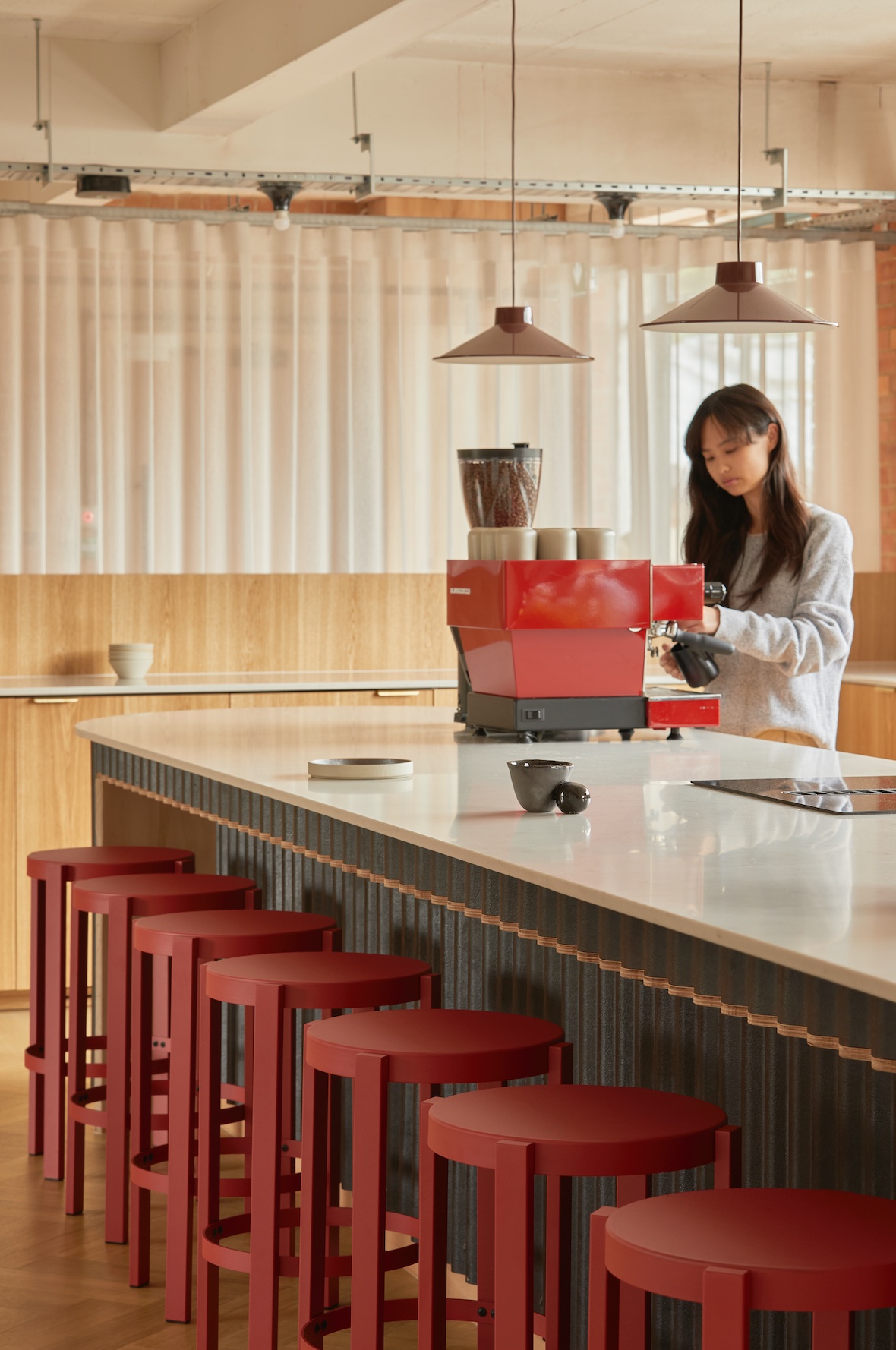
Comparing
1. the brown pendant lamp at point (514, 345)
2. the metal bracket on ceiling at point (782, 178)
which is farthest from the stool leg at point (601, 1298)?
the metal bracket on ceiling at point (782, 178)

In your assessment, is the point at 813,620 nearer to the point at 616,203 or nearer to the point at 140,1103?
the point at 140,1103

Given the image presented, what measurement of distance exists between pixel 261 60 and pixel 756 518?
6.51ft

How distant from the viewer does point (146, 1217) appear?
3.25 m

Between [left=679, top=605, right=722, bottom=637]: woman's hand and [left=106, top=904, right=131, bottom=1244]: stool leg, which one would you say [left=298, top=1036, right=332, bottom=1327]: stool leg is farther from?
[left=679, top=605, right=722, bottom=637]: woman's hand

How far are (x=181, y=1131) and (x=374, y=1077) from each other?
0.80m

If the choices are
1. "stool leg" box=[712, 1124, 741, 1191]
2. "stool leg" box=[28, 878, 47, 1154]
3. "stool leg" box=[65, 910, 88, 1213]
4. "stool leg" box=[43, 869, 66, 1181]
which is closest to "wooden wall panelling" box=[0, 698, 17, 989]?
"stool leg" box=[28, 878, 47, 1154]

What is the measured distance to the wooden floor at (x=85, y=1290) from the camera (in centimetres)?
301

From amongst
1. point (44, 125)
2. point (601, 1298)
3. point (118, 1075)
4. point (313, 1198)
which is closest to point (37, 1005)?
point (118, 1075)

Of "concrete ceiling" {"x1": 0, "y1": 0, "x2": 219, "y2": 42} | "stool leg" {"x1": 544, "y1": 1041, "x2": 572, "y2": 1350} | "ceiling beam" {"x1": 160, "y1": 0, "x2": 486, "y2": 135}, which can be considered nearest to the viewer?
"stool leg" {"x1": 544, "y1": 1041, "x2": 572, "y2": 1350}

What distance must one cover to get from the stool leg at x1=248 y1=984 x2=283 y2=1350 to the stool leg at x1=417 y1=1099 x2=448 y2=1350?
1.32 ft

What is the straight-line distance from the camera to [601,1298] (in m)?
1.87

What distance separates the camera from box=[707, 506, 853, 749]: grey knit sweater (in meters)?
3.93

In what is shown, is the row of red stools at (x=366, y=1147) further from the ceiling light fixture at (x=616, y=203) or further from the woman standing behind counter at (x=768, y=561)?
the ceiling light fixture at (x=616, y=203)

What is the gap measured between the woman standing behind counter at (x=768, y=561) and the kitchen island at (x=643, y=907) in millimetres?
311
